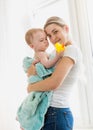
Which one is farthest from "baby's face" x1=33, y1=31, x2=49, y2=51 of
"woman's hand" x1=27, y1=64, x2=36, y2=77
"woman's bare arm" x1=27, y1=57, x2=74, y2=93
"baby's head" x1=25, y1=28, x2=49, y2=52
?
"woman's bare arm" x1=27, y1=57, x2=74, y2=93

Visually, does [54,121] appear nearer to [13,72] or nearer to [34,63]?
[34,63]

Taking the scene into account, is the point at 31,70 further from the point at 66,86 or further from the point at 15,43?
the point at 15,43

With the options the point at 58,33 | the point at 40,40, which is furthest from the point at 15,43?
the point at 58,33

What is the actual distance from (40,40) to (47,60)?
15cm

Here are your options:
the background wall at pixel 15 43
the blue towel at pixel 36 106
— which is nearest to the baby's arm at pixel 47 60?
the blue towel at pixel 36 106

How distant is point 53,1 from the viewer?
2141 mm

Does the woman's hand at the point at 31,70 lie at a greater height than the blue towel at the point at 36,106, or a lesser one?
greater

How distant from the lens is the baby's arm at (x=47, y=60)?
1232 mm

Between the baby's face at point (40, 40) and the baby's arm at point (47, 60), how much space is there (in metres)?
0.06

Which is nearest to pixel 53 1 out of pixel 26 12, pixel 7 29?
pixel 26 12

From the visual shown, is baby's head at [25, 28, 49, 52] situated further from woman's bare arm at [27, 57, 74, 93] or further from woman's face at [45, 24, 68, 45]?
woman's bare arm at [27, 57, 74, 93]

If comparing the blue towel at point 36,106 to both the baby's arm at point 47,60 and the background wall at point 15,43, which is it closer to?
the baby's arm at point 47,60

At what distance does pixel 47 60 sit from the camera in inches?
51.2

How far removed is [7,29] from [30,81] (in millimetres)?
1199
